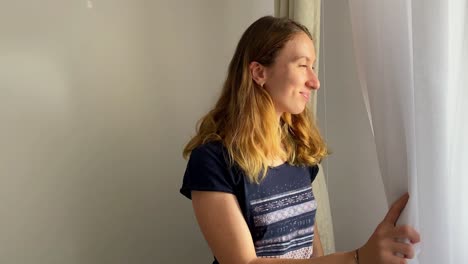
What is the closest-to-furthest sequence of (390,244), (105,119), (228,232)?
(390,244), (228,232), (105,119)

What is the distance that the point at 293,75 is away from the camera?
3.05ft

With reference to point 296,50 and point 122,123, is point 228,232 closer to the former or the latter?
point 296,50

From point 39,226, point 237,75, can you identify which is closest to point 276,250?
point 237,75

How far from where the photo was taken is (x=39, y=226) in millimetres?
1226

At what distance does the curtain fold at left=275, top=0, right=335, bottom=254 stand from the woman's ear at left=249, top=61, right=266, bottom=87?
22 centimetres

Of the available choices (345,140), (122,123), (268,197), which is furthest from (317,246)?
(122,123)

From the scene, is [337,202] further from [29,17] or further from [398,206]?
[29,17]

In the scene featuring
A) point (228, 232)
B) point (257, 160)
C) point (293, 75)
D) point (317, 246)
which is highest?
point (293, 75)

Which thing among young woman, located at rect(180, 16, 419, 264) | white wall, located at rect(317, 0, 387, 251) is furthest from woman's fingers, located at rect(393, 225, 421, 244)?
white wall, located at rect(317, 0, 387, 251)

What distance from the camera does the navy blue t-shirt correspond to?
0.91m

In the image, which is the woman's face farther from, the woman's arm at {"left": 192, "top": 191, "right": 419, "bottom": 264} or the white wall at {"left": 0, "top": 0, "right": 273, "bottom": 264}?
the white wall at {"left": 0, "top": 0, "right": 273, "bottom": 264}

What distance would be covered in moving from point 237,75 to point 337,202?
0.61 metres

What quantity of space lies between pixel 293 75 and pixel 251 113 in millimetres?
113

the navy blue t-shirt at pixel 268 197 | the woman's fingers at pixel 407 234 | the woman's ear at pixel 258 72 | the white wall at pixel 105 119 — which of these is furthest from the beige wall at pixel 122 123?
the woman's fingers at pixel 407 234
